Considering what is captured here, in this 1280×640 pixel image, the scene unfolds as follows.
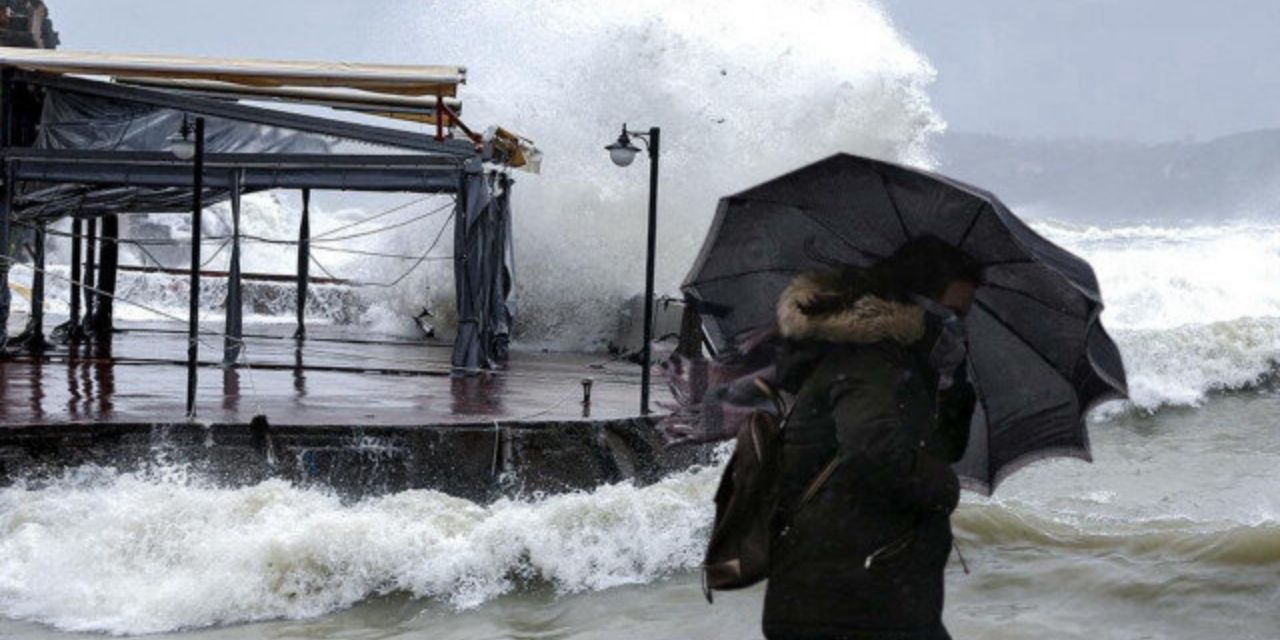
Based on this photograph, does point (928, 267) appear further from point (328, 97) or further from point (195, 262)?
point (328, 97)

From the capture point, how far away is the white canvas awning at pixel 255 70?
14.2 metres

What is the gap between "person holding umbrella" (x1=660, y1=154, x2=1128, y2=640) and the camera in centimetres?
397

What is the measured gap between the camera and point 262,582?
353 inches

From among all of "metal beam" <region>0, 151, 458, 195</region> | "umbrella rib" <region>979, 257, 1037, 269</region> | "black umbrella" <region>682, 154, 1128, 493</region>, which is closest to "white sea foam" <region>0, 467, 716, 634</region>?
"black umbrella" <region>682, 154, 1128, 493</region>

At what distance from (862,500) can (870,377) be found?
0.96 feet

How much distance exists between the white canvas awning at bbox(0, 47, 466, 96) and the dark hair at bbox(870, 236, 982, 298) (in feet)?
33.5

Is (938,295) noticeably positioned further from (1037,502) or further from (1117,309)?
(1117,309)

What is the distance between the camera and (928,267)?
441 centimetres

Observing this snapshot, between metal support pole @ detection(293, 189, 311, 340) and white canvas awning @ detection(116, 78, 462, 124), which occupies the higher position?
white canvas awning @ detection(116, 78, 462, 124)

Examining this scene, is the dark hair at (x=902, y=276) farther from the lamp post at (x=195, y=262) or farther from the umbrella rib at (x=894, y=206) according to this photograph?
the lamp post at (x=195, y=262)

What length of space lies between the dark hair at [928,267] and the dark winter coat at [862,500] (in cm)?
24

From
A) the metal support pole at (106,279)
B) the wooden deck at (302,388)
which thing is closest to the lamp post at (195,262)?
the wooden deck at (302,388)

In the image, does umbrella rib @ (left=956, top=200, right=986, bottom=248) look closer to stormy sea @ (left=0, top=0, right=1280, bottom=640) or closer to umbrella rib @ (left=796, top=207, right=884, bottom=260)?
umbrella rib @ (left=796, top=207, right=884, bottom=260)

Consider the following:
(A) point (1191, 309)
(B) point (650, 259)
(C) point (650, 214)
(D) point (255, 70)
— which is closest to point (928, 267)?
(C) point (650, 214)
